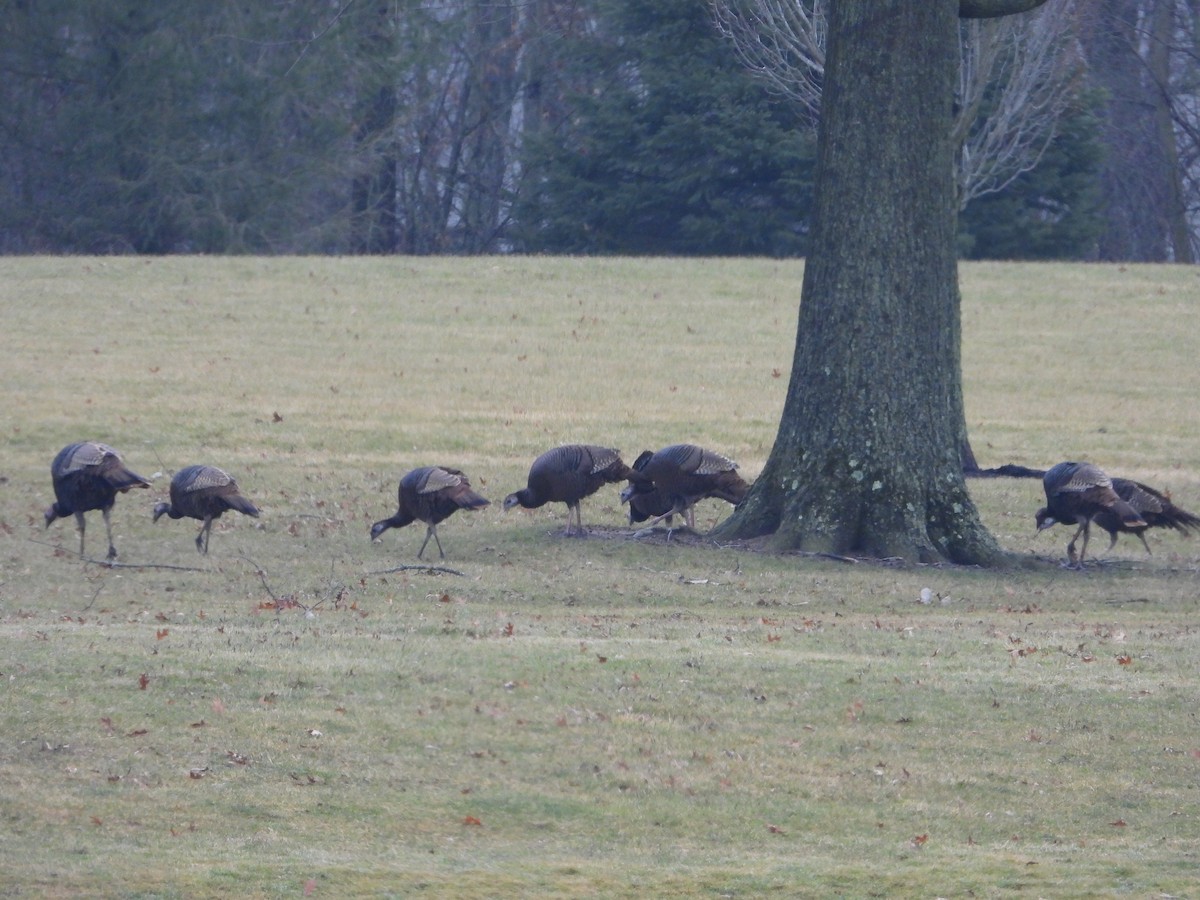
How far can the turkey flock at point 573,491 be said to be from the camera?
13.9m

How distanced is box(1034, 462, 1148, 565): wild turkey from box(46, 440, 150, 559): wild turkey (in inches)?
301

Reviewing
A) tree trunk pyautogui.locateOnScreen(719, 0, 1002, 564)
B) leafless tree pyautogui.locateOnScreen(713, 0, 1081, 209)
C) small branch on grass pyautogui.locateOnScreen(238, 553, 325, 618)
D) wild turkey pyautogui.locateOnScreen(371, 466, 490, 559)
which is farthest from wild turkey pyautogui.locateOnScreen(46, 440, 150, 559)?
leafless tree pyautogui.locateOnScreen(713, 0, 1081, 209)

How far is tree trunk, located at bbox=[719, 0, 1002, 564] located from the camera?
556 inches

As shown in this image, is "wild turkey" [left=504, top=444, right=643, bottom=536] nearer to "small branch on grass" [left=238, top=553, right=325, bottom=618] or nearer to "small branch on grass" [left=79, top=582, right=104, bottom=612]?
"small branch on grass" [left=238, top=553, right=325, bottom=618]

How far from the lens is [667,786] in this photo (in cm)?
771

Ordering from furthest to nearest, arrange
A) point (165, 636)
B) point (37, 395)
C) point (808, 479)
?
point (37, 395)
point (808, 479)
point (165, 636)

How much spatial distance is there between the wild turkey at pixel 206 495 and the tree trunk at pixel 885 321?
14.7 feet

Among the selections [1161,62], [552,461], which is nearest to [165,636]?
[552,461]

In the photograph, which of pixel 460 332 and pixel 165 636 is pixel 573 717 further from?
pixel 460 332

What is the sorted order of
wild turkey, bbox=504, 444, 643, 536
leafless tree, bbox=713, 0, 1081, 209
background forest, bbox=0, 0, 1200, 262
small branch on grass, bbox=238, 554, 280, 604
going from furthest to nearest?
1. background forest, bbox=0, 0, 1200, 262
2. leafless tree, bbox=713, 0, 1081, 209
3. wild turkey, bbox=504, 444, 643, 536
4. small branch on grass, bbox=238, 554, 280, 604

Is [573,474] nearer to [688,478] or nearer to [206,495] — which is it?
[688,478]

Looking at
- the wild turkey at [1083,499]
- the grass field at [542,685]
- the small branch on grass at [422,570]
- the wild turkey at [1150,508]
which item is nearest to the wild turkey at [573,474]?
the grass field at [542,685]

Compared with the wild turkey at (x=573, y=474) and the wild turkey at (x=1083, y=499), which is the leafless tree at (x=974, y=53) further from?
the wild turkey at (x=573, y=474)

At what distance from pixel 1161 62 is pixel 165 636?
135 feet
